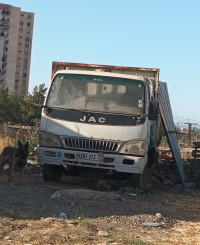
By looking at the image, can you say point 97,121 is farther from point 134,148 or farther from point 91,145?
point 134,148

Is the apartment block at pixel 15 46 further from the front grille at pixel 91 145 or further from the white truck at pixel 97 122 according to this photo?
the front grille at pixel 91 145

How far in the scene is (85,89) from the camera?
9508 millimetres

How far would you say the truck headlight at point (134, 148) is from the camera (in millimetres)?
9039

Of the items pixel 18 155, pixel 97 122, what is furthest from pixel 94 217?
pixel 18 155

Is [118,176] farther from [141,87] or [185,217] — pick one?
[185,217]

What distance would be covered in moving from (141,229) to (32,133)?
9.88 m

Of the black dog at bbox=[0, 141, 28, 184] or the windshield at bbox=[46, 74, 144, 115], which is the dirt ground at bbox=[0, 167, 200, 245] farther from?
the windshield at bbox=[46, 74, 144, 115]

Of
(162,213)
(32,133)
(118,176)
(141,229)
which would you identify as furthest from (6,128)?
(141,229)

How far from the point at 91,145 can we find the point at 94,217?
9.49 ft

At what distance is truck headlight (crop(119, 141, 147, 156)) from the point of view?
29.7 ft

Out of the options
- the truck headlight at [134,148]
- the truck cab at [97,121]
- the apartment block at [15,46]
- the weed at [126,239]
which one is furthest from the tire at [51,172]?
the apartment block at [15,46]

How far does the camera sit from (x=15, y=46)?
107m

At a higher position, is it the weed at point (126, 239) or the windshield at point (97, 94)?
the windshield at point (97, 94)

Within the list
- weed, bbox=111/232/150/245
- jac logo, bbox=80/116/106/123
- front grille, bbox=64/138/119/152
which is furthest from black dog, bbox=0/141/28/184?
weed, bbox=111/232/150/245
